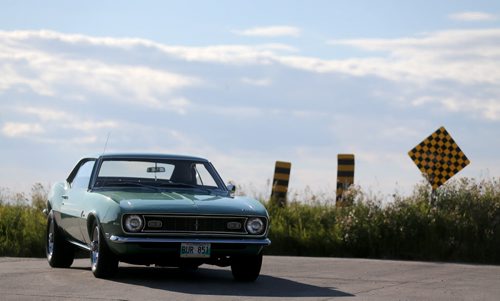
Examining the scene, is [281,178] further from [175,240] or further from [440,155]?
[175,240]

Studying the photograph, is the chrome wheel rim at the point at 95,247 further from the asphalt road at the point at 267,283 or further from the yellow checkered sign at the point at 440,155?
the yellow checkered sign at the point at 440,155

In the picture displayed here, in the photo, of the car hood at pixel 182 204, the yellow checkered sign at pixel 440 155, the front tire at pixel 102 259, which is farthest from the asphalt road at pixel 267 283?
the yellow checkered sign at pixel 440 155

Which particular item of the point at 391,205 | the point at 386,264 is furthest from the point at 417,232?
the point at 386,264

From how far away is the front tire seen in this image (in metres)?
12.1

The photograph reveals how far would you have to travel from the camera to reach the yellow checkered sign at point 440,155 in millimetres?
22828

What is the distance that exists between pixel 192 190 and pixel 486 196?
789 cm

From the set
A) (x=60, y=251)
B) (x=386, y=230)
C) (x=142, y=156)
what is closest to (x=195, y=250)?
(x=142, y=156)

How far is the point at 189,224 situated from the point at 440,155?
12.1m

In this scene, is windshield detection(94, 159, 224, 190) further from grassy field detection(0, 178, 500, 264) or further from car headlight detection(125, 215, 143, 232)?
grassy field detection(0, 178, 500, 264)

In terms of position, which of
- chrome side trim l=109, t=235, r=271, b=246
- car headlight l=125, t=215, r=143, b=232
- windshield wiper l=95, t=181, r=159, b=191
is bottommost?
chrome side trim l=109, t=235, r=271, b=246

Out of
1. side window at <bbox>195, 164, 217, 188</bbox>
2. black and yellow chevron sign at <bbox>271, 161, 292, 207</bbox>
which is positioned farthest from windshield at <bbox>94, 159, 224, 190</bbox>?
black and yellow chevron sign at <bbox>271, 161, 292, 207</bbox>

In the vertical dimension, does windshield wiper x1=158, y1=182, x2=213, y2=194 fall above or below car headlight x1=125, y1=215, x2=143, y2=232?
above

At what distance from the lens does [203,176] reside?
13.8 m

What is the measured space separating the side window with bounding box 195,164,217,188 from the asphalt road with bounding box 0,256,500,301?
3.71ft
